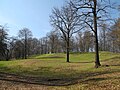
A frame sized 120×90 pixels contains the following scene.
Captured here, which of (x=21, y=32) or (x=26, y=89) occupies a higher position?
(x=21, y=32)

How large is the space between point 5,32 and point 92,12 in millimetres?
58542

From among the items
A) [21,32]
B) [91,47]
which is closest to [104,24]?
[21,32]

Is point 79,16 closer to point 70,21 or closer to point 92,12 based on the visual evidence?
point 92,12

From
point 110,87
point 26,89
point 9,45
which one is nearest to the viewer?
point 110,87

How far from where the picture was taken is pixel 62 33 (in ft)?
175

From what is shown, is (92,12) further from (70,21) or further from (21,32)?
(21,32)

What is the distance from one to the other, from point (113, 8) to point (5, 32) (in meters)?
59.5

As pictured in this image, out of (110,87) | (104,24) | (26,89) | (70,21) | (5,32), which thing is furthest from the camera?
(5,32)

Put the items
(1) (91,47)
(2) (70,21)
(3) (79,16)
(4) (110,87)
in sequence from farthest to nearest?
(1) (91,47), (2) (70,21), (3) (79,16), (4) (110,87)

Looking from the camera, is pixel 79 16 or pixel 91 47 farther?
pixel 91 47

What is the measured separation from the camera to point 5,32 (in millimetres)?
84062

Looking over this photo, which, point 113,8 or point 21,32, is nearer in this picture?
point 113,8

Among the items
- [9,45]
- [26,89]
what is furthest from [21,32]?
[26,89]

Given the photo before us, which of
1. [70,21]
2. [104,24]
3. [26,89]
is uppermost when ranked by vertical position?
[70,21]
